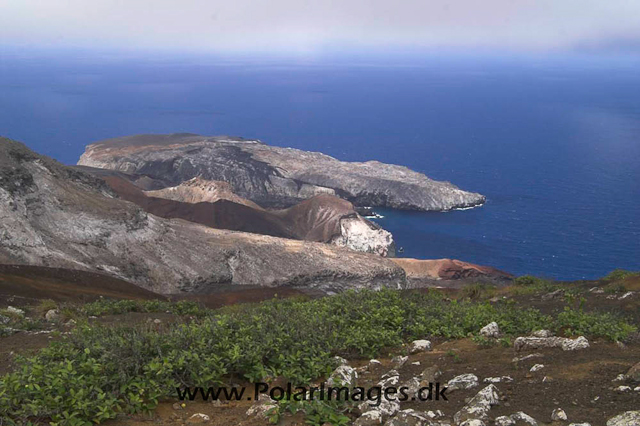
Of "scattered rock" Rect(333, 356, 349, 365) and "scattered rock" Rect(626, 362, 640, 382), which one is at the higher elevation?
"scattered rock" Rect(626, 362, 640, 382)

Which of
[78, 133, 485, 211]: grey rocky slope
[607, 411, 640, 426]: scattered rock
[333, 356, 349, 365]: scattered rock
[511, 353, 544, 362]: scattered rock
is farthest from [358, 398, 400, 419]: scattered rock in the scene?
[78, 133, 485, 211]: grey rocky slope

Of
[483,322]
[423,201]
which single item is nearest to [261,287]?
[483,322]

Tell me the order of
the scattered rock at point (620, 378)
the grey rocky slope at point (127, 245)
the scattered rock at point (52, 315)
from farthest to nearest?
the grey rocky slope at point (127, 245) < the scattered rock at point (52, 315) < the scattered rock at point (620, 378)

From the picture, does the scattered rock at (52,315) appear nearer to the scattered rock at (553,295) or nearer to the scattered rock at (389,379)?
the scattered rock at (389,379)

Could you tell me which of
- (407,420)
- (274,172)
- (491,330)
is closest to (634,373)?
(491,330)

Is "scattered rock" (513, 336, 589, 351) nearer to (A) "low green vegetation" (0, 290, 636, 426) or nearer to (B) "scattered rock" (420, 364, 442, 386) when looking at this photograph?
(A) "low green vegetation" (0, 290, 636, 426)

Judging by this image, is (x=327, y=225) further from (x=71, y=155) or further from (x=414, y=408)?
(x=71, y=155)

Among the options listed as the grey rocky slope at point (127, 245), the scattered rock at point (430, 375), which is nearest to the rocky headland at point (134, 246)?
the grey rocky slope at point (127, 245)
